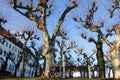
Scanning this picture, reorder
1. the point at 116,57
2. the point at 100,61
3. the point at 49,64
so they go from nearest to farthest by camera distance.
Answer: the point at 49,64
the point at 116,57
the point at 100,61

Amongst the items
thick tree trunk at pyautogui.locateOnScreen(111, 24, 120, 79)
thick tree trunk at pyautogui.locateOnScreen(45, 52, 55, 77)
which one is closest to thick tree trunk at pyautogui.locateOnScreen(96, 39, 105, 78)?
thick tree trunk at pyautogui.locateOnScreen(111, 24, 120, 79)

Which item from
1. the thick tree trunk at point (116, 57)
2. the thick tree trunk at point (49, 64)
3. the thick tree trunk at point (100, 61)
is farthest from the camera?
the thick tree trunk at point (100, 61)

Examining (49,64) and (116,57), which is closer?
(49,64)

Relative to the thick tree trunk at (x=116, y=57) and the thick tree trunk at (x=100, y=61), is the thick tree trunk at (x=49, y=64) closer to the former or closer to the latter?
the thick tree trunk at (x=116, y=57)

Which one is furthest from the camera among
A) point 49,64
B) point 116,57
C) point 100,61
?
point 100,61

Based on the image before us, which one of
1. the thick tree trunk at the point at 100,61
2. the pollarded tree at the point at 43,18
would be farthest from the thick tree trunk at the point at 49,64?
the thick tree trunk at the point at 100,61

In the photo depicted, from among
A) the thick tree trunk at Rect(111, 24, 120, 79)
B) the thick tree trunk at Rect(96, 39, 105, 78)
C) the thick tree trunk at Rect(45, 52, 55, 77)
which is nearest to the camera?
the thick tree trunk at Rect(45, 52, 55, 77)

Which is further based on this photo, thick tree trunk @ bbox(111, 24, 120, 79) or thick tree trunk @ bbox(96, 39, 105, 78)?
thick tree trunk @ bbox(96, 39, 105, 78)

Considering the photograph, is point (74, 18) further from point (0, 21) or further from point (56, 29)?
point (0, 21)

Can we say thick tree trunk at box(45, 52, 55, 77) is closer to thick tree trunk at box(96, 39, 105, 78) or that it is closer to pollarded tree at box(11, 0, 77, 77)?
pollarded tree at box(11, 0, 77, 77)

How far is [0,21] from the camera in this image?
31672mm

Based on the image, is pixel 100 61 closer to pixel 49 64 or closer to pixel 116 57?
pixel 116 57

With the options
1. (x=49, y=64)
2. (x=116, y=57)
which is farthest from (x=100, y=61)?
(x=49, y=64)

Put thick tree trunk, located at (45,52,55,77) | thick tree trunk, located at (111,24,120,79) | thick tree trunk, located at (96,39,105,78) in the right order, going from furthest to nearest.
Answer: thick tree trunk, located at (96,39,105,78) < thick tree trunk, located at (111,24,120,79) < thick tree trunk, located at (45,52,55,77)
